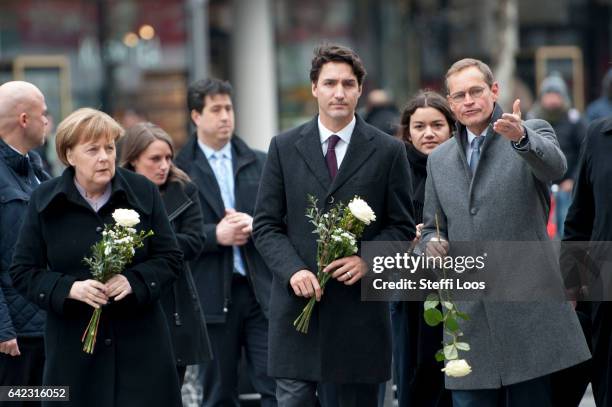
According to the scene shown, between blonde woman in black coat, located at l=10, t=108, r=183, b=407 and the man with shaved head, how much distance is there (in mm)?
582

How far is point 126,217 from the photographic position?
620cm

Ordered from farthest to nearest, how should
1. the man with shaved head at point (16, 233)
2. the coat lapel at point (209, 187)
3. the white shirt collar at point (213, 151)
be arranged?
the white shirt collar at point (213, 151) < the coat lapel at point (209, 187) < the man with shaved head at point (16, 233)

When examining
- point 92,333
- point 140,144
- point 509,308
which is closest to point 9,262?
point 92,333

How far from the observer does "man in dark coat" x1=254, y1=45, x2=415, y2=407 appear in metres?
6.55

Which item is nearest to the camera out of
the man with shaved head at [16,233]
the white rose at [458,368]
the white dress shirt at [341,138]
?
the white rose at [458,368]

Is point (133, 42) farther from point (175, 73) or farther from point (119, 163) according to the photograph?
point (119, 163)

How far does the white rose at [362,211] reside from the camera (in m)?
6.23

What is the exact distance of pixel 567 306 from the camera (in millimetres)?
6383

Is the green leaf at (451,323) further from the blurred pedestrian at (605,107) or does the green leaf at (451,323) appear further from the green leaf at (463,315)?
the blurred pedestrian at (605,107)

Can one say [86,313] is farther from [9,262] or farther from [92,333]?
[9,262]

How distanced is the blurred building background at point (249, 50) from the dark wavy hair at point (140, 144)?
37.5 feet

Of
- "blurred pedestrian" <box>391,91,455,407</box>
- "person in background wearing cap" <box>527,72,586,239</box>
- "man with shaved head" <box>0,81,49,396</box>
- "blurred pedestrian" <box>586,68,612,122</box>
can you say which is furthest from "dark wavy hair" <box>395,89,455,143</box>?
"blurred pedestrian" <box>586,68,612,122</box>

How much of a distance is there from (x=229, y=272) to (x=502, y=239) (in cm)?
257

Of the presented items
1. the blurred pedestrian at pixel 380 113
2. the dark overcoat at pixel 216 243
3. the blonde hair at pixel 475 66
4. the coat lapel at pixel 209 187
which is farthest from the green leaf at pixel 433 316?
the blurred pedestrian at pixel 380 113
